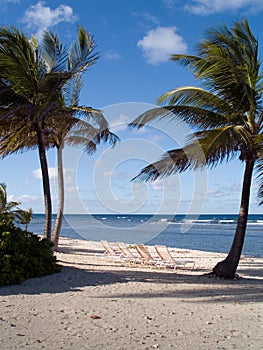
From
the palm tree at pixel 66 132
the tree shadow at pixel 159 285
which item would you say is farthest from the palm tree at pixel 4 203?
the tree shadow at pixel 159 285

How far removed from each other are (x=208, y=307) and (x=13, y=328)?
117 inches

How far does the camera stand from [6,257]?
8031 millimetres

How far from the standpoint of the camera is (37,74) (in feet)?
33.0

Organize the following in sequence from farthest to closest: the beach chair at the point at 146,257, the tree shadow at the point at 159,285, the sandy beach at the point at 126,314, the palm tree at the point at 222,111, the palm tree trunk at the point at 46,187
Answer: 1. the beach chair at the point at 146,257
2. the palm tree trunk at the point at 46,187
3. the palm tree at the point at 222,111
4. the tree shadow at the point at 159,285
5. the sandy beach at the point at 126,314

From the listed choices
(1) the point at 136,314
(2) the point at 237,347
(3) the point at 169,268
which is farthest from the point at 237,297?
(3) the point at 169,268

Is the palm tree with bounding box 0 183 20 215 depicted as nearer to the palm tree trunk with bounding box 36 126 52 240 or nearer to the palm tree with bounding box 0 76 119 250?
the palm tree with bounding box 0 76 119 250

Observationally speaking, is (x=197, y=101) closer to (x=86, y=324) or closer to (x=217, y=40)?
(x=217, y=40)

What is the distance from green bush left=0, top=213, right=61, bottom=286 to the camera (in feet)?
25.8

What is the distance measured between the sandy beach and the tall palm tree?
3.69 meters

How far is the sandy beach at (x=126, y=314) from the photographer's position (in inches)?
169

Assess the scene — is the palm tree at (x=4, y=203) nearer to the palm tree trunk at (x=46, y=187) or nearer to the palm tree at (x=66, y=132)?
the palm tree at (x=66, y=132)

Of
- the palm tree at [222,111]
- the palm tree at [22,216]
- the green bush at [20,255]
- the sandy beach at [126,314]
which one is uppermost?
the palm tree at [222,111]

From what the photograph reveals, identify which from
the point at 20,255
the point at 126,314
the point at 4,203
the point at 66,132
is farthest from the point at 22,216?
the point at 126,314

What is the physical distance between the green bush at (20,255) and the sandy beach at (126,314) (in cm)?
23
